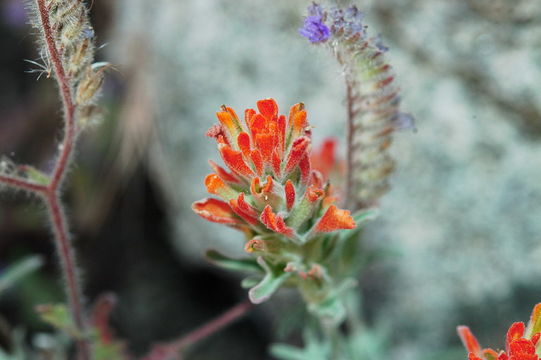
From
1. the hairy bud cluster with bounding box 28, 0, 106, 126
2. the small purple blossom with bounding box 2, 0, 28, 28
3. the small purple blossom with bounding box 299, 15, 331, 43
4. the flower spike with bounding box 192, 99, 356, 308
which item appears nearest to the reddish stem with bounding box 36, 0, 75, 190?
the hairy bud cluster with bounding box 28, 0, 106, 126

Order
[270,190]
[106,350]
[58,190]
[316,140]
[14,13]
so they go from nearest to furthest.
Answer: [270,190] → [58,190] → [106,350] → [316,140] → [14,13]

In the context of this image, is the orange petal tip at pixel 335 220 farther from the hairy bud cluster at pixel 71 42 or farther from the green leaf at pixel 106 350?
the green leaf at pixel 106 350

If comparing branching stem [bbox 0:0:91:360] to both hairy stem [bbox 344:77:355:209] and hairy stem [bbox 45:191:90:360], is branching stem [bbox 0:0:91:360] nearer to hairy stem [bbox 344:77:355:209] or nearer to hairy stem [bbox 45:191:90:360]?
hairy stem [bbox 45:191:90:360]

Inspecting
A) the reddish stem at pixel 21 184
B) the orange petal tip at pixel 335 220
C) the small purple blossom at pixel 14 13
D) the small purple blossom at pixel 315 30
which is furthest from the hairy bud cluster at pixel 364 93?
the small purple blossom at pixel 14 13

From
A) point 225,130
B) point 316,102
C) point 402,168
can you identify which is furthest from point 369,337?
point 225,130

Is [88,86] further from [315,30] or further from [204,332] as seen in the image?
[204,332]

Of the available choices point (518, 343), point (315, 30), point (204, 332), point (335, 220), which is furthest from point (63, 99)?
point (518, 343)

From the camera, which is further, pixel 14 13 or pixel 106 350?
pixel 14 13
